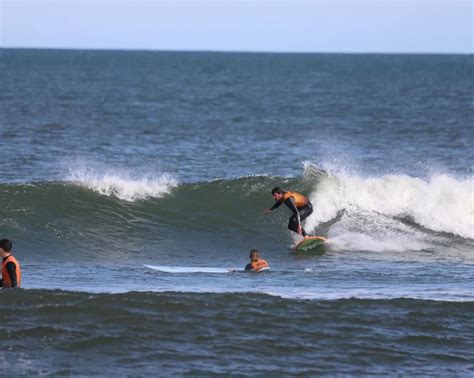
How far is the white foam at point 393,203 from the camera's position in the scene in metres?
19.3

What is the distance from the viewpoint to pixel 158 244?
18000mm

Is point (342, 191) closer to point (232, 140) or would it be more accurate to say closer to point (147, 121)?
point (232, 140)

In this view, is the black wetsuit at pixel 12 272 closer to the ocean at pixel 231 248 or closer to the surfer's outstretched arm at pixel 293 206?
the ocean at pixel 231 248

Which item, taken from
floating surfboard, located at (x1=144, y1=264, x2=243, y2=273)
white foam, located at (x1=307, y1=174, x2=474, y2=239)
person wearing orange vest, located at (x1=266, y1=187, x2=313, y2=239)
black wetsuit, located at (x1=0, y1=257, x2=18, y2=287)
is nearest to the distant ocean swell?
black wetsuit, located at (x1=0, y1=257, x2=18, y2=287)

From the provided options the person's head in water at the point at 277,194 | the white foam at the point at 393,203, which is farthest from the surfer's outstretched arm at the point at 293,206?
the white foam at the point at 393,203

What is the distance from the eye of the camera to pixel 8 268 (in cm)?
1206

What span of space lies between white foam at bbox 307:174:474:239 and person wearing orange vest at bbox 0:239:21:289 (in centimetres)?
810

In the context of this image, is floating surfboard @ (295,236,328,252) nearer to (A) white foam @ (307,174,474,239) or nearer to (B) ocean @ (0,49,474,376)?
(B) ocean @ (0,49,474,376)

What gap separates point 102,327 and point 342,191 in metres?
10.5

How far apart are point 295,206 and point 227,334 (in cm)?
647

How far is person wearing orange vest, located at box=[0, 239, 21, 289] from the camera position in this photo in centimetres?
1186

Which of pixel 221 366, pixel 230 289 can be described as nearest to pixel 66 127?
pixel 230 289

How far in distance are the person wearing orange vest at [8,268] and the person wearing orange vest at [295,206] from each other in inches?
230

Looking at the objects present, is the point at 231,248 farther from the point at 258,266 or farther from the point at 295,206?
the point at 258,266
